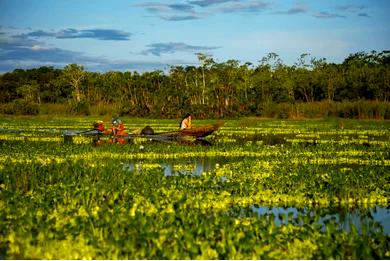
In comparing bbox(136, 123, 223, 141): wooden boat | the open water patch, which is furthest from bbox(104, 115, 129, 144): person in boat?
the open water patch

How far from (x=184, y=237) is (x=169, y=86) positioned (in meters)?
47.2

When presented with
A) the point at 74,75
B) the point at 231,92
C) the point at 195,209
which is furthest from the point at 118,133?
the point at 74,75

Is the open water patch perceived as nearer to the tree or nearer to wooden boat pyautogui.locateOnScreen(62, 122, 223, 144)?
wooden boat pyautogui.locateOnScreen(62, 122, 223, 144)

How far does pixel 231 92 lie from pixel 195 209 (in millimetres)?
42775

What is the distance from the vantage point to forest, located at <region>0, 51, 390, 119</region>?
45.5m

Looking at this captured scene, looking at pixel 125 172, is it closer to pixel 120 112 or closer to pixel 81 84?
pixel 120 112

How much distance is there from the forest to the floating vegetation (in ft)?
92.9

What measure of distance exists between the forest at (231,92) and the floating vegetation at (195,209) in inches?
1115

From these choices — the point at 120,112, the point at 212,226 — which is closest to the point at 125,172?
the point at 212,226

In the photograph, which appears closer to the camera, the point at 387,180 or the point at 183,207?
the point at 183,207

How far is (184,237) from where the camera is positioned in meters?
7.45

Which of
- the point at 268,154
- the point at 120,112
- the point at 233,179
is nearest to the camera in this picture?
the point at 233,179

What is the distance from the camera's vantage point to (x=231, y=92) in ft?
172

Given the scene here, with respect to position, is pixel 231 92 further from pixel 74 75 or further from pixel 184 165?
pixel 184 165
